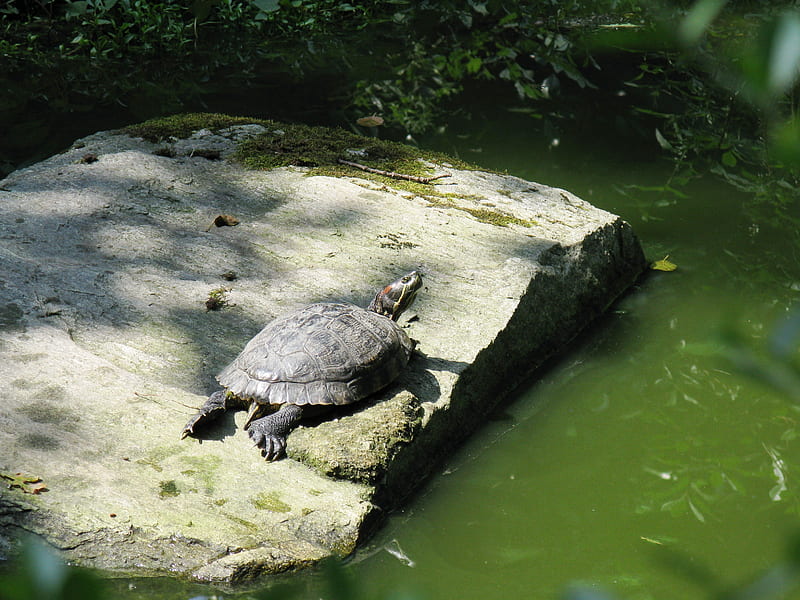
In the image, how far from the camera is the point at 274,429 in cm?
282

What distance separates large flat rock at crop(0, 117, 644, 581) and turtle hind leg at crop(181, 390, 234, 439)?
0.16 feet

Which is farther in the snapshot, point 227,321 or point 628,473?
point 227,321

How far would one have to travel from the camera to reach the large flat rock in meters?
2.53

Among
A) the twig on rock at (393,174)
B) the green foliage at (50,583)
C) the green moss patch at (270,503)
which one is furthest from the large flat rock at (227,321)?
the green foliage at (50,583)

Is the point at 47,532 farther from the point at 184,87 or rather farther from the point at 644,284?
the point at 184,87

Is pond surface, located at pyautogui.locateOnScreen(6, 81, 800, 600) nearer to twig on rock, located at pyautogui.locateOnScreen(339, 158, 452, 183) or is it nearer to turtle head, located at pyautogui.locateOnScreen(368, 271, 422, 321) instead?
turtle head, located at pyautogui.locateOnScreen(368, 271, 422, 321)

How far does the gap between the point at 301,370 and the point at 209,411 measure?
1.11ft

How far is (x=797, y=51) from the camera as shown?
1.50 feet

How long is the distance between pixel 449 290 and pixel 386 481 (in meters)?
1.19

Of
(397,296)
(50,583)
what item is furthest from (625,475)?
(50,583)

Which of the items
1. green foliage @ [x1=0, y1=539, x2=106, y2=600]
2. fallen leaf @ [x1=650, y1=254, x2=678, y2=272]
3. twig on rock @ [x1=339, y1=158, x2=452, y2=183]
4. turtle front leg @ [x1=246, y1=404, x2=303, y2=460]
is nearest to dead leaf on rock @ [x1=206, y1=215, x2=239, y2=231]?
twig on rock @ [x1=339, y1=158, x2=452, y2=183]

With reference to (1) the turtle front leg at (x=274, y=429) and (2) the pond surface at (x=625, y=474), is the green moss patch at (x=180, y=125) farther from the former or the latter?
(1) the turtle front leg at (x=274, y=429)

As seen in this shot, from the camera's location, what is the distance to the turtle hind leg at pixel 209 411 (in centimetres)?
281

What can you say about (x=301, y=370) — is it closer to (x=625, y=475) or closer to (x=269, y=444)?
(x=269, y=444)
